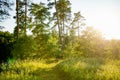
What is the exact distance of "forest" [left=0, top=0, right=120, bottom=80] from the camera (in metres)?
14.0

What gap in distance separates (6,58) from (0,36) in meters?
3.64

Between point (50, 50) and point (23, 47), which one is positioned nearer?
point (23, 47)

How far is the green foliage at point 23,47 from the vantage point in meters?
24.4

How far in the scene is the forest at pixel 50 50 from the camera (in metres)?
14.0

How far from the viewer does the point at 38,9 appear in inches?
1515

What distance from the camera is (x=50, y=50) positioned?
113ft

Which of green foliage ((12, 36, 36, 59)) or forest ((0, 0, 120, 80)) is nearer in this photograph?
forest ((0, 0, 120, 80))

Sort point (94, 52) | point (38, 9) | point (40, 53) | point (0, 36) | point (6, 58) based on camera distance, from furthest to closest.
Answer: point (94, 52) < point (38, 9) < point (40, 53) < point (0, 36) < point (6, 58)

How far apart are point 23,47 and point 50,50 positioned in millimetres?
10270

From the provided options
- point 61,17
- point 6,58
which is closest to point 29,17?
point 61,17

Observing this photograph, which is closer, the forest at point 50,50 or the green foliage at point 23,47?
the forest at point 50,50

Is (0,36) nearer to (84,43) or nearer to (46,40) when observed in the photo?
(46,40)

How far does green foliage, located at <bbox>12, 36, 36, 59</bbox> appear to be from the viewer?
24438mm

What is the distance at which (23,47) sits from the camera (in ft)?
80.7
